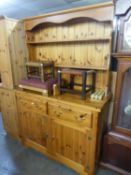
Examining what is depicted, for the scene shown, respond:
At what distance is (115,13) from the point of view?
1.29 meters

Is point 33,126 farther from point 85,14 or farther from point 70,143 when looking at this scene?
point 85,14

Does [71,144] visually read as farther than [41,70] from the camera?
No

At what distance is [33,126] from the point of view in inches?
75.6

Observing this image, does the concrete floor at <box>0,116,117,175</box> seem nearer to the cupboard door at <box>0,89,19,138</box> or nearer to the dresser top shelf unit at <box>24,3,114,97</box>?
the cupboard door at <box>0,89,19,138</box>

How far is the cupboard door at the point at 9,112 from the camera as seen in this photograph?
207 cm

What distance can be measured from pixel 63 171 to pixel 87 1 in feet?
10.6

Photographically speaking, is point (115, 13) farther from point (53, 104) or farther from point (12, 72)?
point (12, 72)

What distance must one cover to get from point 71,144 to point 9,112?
1161 mm

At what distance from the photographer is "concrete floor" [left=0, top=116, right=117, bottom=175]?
1.73 m

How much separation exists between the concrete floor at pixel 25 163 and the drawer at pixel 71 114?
2.38ft

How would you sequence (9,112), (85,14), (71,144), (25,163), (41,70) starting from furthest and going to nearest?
(9,112)
(25,163)
(41,70)
(71,144)
(85,14)

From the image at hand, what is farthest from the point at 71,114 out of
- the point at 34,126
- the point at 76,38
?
the point at 76,38

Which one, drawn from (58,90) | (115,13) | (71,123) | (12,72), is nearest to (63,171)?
(71,123)

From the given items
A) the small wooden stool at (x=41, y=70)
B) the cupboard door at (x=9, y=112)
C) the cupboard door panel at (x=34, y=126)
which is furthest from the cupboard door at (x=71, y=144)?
the cupboard door at (x=9, y=112)
